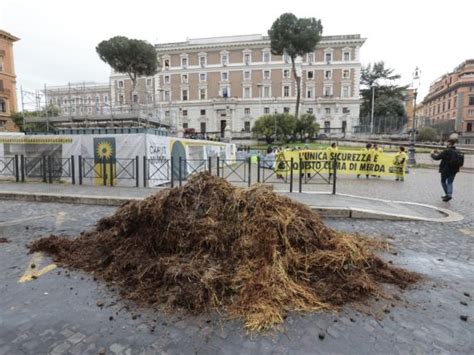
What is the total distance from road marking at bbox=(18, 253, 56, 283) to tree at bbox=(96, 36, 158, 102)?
122ft

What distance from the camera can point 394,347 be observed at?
93.0 inches

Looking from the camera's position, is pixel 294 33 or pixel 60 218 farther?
pixel 294 33

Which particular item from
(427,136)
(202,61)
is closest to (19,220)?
(427,136)

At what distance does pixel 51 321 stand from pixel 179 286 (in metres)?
1.20

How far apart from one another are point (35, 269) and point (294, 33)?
170 feet

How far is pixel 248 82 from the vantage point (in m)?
65.9

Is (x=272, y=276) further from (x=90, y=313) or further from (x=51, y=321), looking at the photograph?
(x=51, y=321)

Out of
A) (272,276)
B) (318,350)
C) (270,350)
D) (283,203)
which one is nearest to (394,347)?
(318,350)

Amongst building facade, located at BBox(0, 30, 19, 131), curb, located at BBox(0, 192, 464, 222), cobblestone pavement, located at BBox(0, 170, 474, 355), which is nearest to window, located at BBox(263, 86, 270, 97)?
building facade, located at BBox(0, 30, 19, 131)

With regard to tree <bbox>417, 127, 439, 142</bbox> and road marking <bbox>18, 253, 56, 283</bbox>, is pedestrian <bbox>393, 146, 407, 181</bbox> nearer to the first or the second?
road marking <bbox>18, 253, 56, 283</bbox>

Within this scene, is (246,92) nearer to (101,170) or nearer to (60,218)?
(101,170)

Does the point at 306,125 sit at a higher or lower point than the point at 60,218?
higher

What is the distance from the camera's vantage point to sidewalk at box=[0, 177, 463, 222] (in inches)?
268

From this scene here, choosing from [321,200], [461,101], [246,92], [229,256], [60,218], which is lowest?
[60,218]
